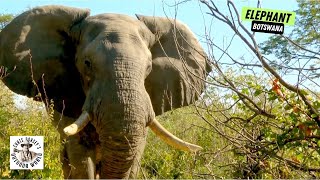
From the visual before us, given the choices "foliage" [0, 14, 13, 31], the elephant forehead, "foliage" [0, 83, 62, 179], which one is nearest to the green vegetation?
"foliage" [0, 83, 62, 179]

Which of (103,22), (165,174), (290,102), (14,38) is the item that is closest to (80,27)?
(103,22)

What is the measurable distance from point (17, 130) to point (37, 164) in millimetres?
425

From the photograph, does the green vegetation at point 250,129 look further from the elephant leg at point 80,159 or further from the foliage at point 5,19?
the foliage at point 5,19

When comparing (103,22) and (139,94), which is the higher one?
(103,22)

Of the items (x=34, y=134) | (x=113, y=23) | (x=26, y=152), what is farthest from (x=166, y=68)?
(x=26, y=152)

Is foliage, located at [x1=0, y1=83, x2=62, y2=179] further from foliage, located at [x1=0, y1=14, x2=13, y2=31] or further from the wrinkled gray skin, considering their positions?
foliage, located at [x1=0, y1=14, x2=13, y2=31]

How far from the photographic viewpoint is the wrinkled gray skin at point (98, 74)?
452 centimetres

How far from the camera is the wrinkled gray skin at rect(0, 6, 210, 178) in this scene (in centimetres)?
452

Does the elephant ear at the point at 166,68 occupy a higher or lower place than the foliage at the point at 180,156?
higher

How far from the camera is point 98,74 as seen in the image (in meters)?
4.73

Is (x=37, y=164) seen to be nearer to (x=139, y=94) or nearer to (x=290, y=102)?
(x=139, y=94)

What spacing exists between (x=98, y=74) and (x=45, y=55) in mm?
922

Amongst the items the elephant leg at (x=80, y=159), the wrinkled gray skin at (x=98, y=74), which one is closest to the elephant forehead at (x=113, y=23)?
the wrinkled gray skin at (x=98, y=74)

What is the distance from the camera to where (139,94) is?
184 inches
